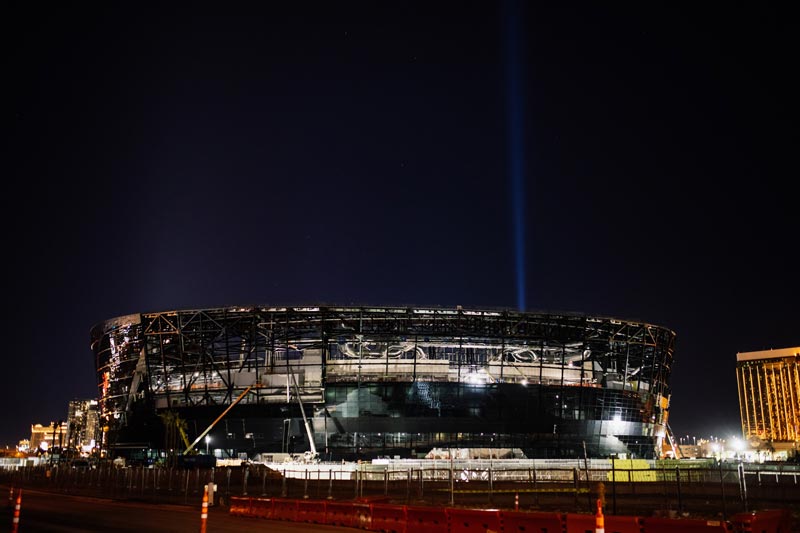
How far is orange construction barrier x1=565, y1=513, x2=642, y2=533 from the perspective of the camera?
15.1 meters

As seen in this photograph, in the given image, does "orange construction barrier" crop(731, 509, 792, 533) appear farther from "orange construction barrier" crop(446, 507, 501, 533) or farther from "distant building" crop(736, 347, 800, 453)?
"distant building" crop(736, 347, 800, 453)

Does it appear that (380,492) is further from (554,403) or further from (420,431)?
(554,403)

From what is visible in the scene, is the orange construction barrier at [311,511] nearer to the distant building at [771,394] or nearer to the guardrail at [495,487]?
the guardrail at [495,487]

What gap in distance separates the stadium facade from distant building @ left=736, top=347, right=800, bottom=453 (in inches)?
3568

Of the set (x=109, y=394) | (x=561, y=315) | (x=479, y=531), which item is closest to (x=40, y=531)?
(x=479, y=531)

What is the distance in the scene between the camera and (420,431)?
255 feet

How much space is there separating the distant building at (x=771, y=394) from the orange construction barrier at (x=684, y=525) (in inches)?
6071

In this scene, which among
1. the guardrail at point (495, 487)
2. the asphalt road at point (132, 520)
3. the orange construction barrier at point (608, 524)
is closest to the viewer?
the orange construction barrier at point (608, 524)

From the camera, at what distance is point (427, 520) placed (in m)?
19.6

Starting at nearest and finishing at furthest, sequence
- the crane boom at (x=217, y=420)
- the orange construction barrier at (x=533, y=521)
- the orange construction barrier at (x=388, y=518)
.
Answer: the orange construction barrier at (x=533, y=521) → the orange construction barrier at (x=388, y=518) → the crane boom at (x=217, y=420)

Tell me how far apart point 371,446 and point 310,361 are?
11.8 m

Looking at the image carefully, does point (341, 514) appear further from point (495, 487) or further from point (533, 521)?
point (495, 487)

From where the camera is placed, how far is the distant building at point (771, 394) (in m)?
162

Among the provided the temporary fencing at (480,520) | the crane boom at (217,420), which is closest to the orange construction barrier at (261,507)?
the temporary fencing at (480,520)
